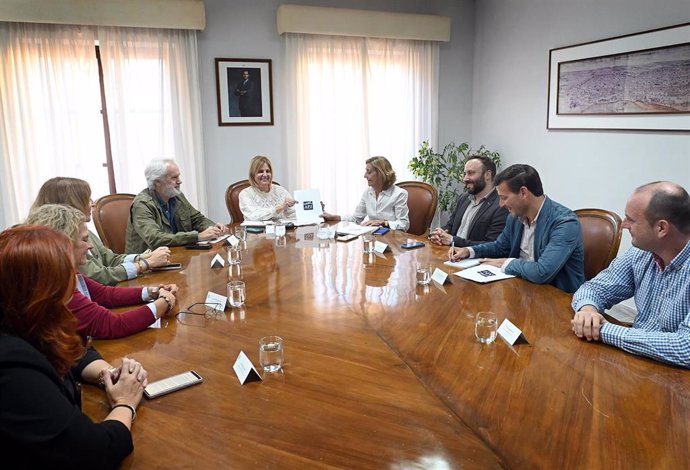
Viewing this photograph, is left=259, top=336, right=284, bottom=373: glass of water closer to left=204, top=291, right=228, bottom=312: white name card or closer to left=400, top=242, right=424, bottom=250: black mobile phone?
left=204, top=291, right=228, bottom=312: white name card

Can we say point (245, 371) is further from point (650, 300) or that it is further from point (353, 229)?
point (353, 229)

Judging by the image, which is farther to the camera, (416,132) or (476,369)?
(416,132)

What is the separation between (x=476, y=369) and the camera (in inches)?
58.4

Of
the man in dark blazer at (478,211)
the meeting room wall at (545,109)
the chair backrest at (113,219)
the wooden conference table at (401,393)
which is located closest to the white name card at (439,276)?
the wooden conference table at (401,393)

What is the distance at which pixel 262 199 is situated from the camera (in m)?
4.10

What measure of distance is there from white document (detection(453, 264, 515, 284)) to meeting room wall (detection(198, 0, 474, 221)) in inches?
118

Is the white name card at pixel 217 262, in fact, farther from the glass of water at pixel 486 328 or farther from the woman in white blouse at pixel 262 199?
the glass of water at pixel 486 328

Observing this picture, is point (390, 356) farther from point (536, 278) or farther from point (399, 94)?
point (399, 94)

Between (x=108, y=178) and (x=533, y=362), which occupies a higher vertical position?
(x=108, y=178)

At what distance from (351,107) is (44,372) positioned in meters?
4.48

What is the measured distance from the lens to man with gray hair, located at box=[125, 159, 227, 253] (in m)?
3.14

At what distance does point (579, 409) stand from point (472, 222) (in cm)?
221

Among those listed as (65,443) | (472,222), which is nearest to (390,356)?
(65,443)

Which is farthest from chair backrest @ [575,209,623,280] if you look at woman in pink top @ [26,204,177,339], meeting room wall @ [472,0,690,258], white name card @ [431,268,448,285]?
woman in pink top @ [26,204,177,339]
